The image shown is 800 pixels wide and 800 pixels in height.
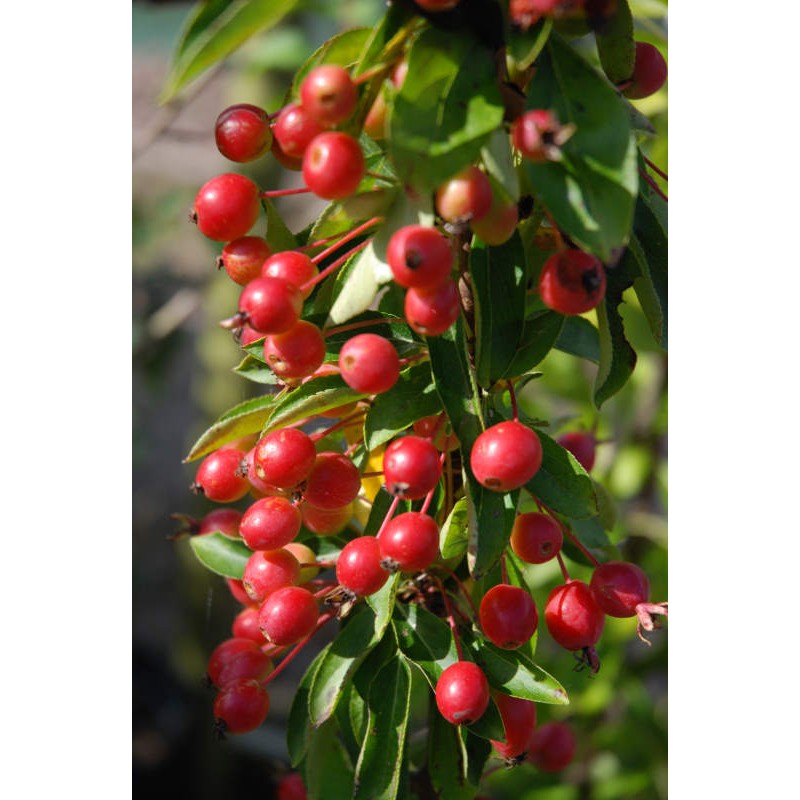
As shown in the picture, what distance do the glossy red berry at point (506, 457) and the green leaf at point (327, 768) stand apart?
1.17ft

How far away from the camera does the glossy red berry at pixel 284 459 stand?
645mm

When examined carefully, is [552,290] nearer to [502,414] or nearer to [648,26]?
[502,414]

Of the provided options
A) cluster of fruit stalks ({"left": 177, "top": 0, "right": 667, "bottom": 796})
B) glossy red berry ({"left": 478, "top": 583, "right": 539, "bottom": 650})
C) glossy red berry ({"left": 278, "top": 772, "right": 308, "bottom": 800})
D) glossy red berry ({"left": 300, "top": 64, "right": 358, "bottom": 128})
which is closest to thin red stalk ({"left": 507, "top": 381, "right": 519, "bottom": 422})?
cluster of fruit stalks ({"left": 177, "top": 0, "right": 667, "bottom": 796})

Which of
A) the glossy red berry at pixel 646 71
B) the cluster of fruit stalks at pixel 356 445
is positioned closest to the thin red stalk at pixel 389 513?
the cluster of fruit stalks at pixel 356 445

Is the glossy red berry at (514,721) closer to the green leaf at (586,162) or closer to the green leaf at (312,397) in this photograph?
the green leaf at (312,397)

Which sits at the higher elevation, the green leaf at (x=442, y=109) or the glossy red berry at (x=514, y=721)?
the green leaf at (x=442, y=109)

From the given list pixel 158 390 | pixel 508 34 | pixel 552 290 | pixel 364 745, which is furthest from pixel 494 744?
pixel 158 390

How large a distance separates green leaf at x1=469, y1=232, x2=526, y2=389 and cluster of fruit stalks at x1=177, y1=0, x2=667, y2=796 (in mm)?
24

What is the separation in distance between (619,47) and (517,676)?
0.45 metres

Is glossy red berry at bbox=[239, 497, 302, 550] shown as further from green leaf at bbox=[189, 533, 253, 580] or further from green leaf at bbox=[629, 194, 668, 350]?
green leaf at bbox=[629, 194, 668, 350]

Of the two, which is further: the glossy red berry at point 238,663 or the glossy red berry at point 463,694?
the glossy red berry at point 238,663

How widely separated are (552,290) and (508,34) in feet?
0.50

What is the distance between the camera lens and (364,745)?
28.1 inches

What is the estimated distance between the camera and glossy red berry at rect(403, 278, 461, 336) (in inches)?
22.1
